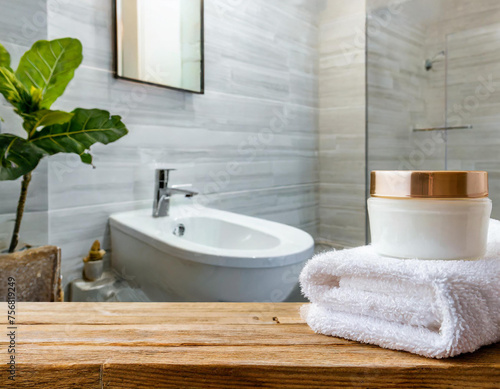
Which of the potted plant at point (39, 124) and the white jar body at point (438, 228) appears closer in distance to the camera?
the white jar body at point (438, 228)

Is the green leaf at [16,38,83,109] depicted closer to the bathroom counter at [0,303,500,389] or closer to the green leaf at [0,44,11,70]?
the green leaf at [0,44,11,70]

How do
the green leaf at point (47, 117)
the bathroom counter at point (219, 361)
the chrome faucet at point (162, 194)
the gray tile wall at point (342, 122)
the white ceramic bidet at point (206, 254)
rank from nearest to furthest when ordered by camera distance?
the bathroom counter at point (219, 361) → the green leaf at point (47, 117) → the white ceramic bidet at point (206, 254) → the chrome faucet at point (162, 194) → the gray tile wall at point (342, 122)

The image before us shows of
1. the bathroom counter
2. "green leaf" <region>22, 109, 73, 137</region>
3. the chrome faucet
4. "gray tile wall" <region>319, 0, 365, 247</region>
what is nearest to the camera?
the bathroom counter

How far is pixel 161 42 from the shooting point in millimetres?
1021

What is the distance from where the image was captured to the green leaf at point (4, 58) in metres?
0.79

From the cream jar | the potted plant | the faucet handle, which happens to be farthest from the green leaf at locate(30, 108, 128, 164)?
the cream jar

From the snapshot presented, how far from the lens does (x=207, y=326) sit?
331 millimetres

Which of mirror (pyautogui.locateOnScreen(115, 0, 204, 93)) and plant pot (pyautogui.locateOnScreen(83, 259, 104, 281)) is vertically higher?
mirror (pyautogui.locateOnScreen(115, 0, 204, 93))

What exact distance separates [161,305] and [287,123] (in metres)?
0.84

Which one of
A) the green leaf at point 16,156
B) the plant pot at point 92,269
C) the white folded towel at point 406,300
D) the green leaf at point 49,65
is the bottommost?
the plant pot at point 92,269

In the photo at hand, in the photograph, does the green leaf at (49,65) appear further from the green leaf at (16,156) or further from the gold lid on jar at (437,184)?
the gold lid on jar at (437,184)

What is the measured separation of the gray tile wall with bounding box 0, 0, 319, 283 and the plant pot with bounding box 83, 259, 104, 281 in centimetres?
2

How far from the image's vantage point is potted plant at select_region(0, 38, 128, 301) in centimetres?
77

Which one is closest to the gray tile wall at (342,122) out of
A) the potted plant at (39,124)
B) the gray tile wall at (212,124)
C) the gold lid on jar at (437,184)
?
the gray tile wall at (212,124)
